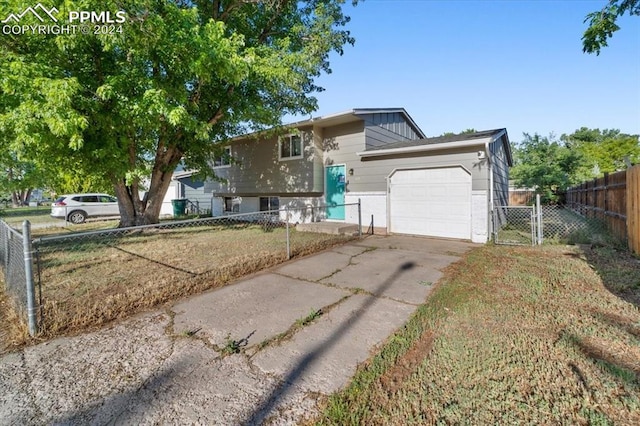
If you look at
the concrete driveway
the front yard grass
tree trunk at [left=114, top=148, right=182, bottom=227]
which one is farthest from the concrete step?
tree trunk at [left=114, top=148, right=182, bottom=227]

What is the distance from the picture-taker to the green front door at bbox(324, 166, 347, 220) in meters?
11.0

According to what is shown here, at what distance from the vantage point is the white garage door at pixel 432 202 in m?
8.20

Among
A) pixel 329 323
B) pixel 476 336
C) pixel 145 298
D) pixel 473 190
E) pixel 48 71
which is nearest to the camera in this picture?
pixel 476 336

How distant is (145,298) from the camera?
3.96m

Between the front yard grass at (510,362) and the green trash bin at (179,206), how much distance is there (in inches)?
743

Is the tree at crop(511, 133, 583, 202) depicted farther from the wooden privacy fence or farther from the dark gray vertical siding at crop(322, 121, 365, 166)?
the dark gray vertical siding at crop(322, 121, 365, 166)

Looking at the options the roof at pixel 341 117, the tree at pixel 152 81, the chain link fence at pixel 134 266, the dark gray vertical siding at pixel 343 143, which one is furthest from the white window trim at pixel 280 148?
the chain link fence at pixel 134 266

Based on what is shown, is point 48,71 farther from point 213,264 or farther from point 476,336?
point 476,336

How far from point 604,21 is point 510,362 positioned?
7284 millimetres

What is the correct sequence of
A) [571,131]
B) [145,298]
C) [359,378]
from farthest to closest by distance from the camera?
[571,131] < [145,298] < [359,378]

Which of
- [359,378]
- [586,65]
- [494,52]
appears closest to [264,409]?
[359,378]

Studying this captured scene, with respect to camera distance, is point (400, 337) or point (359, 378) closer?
point (359, 378)

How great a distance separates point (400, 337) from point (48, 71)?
29.3 ft

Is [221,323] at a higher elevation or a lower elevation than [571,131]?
lower
